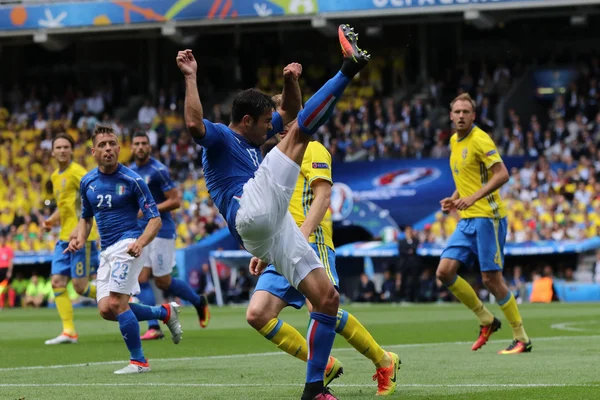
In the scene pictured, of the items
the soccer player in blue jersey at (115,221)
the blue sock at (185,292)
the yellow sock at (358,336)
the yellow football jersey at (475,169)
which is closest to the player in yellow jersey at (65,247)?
the blue sock at (185,292)

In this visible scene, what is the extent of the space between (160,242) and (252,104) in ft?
26.2

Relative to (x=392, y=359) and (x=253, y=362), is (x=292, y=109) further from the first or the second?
(x=253, y=362)

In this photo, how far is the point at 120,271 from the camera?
392 inches

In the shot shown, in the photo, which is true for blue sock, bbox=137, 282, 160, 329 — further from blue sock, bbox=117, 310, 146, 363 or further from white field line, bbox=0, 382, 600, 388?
white field line, bbox=0, 382, 600, 388

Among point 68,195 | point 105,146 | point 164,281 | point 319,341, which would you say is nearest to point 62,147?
point 68,195

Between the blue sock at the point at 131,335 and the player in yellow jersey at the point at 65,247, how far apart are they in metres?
3.86

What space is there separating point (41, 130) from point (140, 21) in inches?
202

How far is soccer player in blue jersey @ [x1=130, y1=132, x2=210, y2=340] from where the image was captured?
13.8 meters

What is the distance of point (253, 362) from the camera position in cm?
1016

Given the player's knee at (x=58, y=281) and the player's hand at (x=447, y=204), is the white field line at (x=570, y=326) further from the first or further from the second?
the player's knee at (x=58, y=281)

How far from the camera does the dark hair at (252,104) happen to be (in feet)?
22.3

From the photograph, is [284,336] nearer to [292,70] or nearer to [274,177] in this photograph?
[274,177]

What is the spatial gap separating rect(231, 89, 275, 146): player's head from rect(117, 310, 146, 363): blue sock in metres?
3.05

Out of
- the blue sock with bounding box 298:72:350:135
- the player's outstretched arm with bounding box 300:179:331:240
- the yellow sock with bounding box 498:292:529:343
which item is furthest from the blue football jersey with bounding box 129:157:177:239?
the blue sock with bounding box 298:72:350:135
